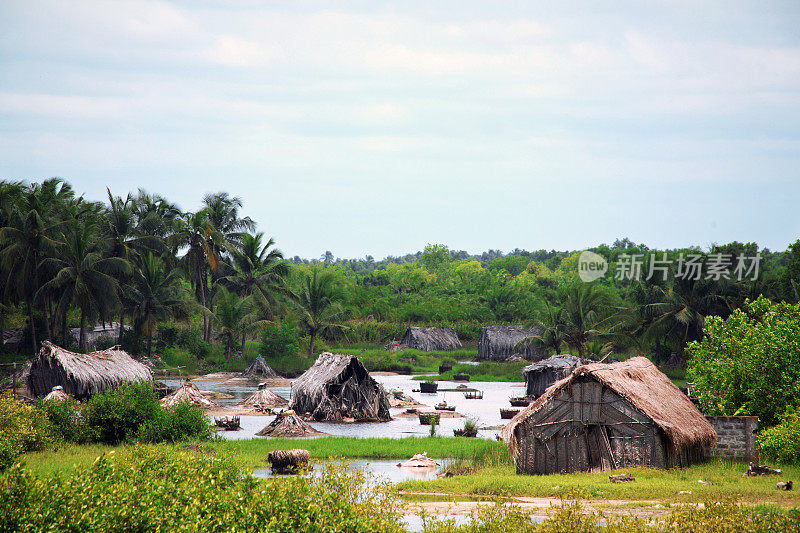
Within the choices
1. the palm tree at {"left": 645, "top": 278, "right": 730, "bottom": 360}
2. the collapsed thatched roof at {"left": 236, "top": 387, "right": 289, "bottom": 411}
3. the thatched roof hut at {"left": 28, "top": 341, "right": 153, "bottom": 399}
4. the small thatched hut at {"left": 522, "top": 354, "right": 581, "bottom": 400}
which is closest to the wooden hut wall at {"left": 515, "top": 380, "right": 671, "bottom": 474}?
the thatched roof hut at {"left": 28, "top": 341, "right": 153, "bottom": 399}

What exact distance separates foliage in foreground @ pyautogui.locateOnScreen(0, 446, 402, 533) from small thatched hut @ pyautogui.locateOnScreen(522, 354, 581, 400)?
1168 inches

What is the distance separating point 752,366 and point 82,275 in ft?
106

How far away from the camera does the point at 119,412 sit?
21.9 m

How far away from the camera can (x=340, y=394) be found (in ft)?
103

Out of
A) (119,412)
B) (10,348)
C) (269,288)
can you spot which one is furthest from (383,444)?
(269,288)

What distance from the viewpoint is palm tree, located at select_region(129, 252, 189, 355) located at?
154ft

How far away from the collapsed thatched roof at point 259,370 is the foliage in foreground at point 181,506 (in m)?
39.3

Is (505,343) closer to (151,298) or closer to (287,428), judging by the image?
(151,298)

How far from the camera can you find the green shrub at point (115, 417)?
2189 centimetres

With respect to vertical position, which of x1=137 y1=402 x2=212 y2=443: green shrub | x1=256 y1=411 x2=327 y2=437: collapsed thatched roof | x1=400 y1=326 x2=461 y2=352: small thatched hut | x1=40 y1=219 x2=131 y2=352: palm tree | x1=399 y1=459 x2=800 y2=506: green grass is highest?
x1=40 y1=219 x2=131 y2=352: palm tree

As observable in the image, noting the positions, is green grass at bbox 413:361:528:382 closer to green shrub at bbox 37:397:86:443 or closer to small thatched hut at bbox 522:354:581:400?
small thatched hut at bbox 522:354:581:400

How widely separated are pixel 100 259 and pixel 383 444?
78.0 feet

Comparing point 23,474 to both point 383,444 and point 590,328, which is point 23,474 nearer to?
point 383,444

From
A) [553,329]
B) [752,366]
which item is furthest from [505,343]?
[752,366]
